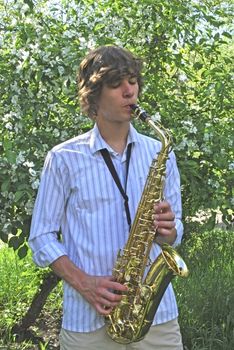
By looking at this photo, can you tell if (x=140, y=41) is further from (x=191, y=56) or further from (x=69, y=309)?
(x=69, y=309)

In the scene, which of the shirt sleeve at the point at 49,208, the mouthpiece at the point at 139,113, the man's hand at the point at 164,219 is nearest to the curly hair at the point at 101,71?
the mouthpiece at the point at 139,113

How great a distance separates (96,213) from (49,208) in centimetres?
17

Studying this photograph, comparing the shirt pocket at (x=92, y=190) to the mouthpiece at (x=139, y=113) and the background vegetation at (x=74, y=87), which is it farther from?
the background vegetation at (x=74, y=87)

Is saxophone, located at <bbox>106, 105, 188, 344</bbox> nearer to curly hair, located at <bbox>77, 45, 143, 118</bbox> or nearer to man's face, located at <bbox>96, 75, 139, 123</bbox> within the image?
man's face, located at <bbox>96, 75, 139, 123</bbox>

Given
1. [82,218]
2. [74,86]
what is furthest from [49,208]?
[74,86]

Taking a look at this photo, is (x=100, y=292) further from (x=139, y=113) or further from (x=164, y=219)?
(x=139, y=113)

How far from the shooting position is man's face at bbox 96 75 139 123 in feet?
7.57

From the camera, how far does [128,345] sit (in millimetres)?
2322

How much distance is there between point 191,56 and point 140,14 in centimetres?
77

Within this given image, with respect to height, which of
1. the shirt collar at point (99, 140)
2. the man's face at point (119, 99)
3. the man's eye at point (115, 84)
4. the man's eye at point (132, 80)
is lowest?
the shirt collar at point (99, 140)

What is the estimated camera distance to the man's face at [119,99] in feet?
7.57

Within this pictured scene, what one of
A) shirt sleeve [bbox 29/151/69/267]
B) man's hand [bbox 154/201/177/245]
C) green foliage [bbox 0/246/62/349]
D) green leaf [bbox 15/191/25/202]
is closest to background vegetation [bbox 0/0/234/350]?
green leaf [bbox 15/191/25/202]

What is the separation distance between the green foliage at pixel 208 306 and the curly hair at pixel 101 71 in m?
1.98

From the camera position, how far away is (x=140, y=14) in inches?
163
